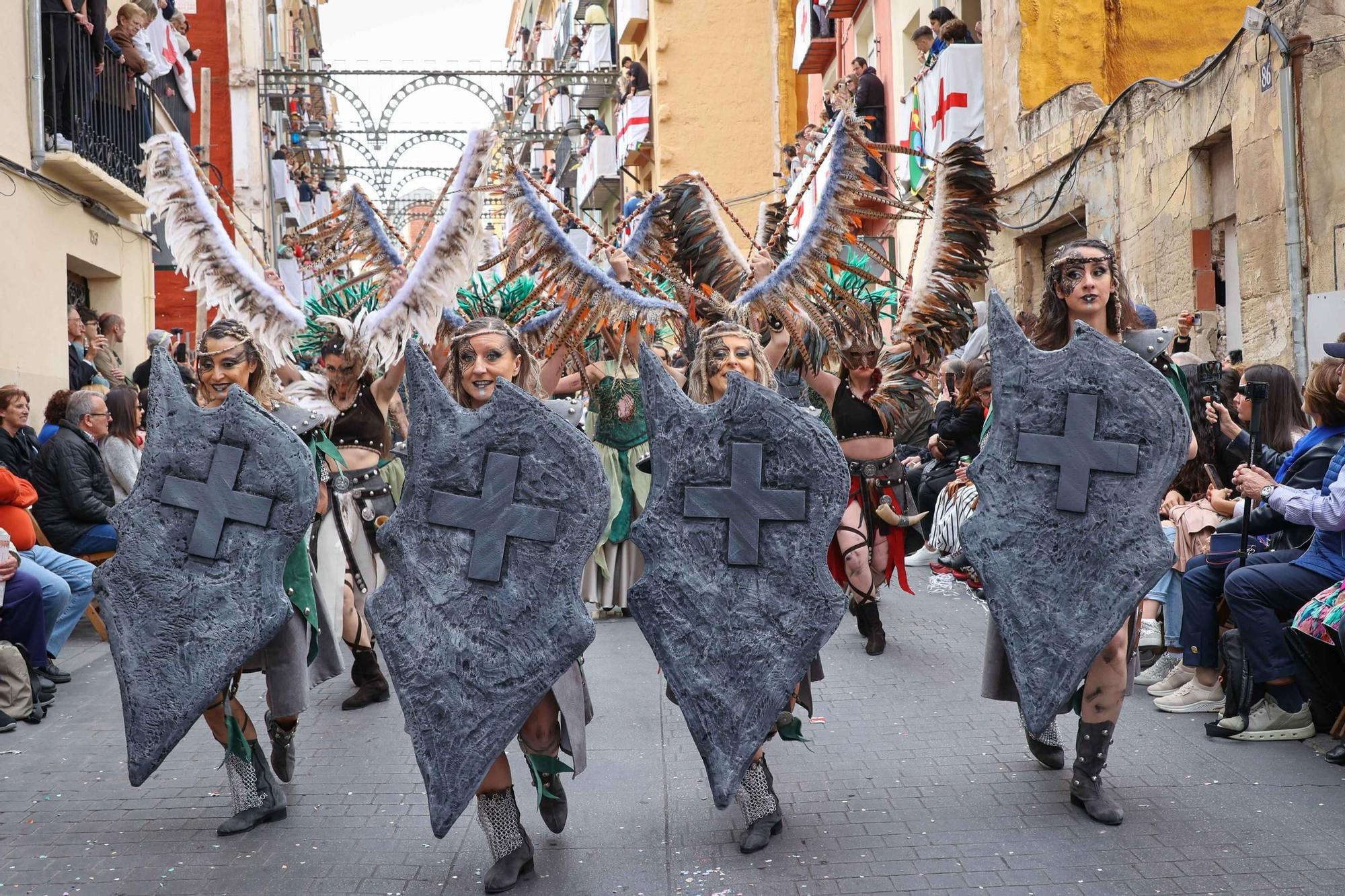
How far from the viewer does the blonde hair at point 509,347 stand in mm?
4234

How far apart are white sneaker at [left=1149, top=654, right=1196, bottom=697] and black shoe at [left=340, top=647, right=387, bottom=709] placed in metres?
3.55

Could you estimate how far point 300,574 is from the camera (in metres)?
4.49

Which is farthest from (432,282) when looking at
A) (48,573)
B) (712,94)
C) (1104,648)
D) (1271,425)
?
(712,94)

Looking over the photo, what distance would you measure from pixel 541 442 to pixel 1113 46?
36.1 ft

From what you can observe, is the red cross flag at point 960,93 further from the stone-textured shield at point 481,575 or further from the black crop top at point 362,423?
the stone-textured shield at point 481,575

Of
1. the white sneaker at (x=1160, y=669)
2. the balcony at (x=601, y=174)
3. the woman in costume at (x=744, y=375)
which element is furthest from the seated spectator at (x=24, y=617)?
the balcony at (x=601, y=174)

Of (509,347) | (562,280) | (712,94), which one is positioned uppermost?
(712,94)

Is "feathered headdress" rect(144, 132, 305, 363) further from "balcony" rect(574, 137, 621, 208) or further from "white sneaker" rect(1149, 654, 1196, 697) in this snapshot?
"balcony" rect(574, 137, 621, 208)

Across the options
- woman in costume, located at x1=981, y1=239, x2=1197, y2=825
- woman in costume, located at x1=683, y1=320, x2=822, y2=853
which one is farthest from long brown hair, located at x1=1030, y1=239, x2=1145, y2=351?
woman in costume, located at x1=683, y1=320, x2=822, y2=853

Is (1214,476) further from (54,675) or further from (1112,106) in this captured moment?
(1112,106)

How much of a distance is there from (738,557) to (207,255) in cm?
298

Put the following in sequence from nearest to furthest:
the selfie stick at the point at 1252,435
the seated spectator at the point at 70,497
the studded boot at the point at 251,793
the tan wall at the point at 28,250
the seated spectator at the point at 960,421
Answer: the studded boot at the point at 251,793
the selfie stick at the point at 1252,435
the seated spectator at the point at 70,497
the seated spectator at the point at 960,421
the tan wall at the point at 28,250

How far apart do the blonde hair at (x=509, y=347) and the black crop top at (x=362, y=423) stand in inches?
85.5

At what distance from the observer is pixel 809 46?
21.1 metres
